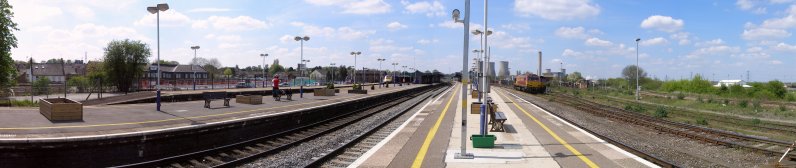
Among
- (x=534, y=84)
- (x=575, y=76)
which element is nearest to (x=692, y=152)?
(x=534, y=84)

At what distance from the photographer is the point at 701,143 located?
1609 centimetres

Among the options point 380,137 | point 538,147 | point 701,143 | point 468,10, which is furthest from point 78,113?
point 701,143

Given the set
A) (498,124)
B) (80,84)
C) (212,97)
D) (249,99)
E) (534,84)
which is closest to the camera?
(498,124)

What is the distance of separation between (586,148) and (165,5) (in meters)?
15.6

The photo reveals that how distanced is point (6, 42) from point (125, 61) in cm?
2134

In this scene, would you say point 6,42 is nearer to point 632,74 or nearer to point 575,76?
point 632,74

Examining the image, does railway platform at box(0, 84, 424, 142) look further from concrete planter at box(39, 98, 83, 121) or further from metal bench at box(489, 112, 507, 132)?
metal bench at box(489, 112, 507, 132)

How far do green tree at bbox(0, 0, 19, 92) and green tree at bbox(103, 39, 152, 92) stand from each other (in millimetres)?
18195

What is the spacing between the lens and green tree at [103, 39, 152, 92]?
2095 inches

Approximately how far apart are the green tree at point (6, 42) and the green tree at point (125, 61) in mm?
18195

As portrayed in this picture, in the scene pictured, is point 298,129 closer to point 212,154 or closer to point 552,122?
point 212,154

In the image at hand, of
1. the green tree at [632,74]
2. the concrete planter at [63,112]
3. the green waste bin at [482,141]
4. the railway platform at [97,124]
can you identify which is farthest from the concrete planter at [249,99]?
the green tree at [632,74]

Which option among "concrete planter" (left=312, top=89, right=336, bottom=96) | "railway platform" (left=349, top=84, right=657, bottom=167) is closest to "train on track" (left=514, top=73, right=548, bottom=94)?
"concrete planter" (left=312, top=89, right=336, bottom=96)

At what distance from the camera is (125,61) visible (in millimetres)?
54375
